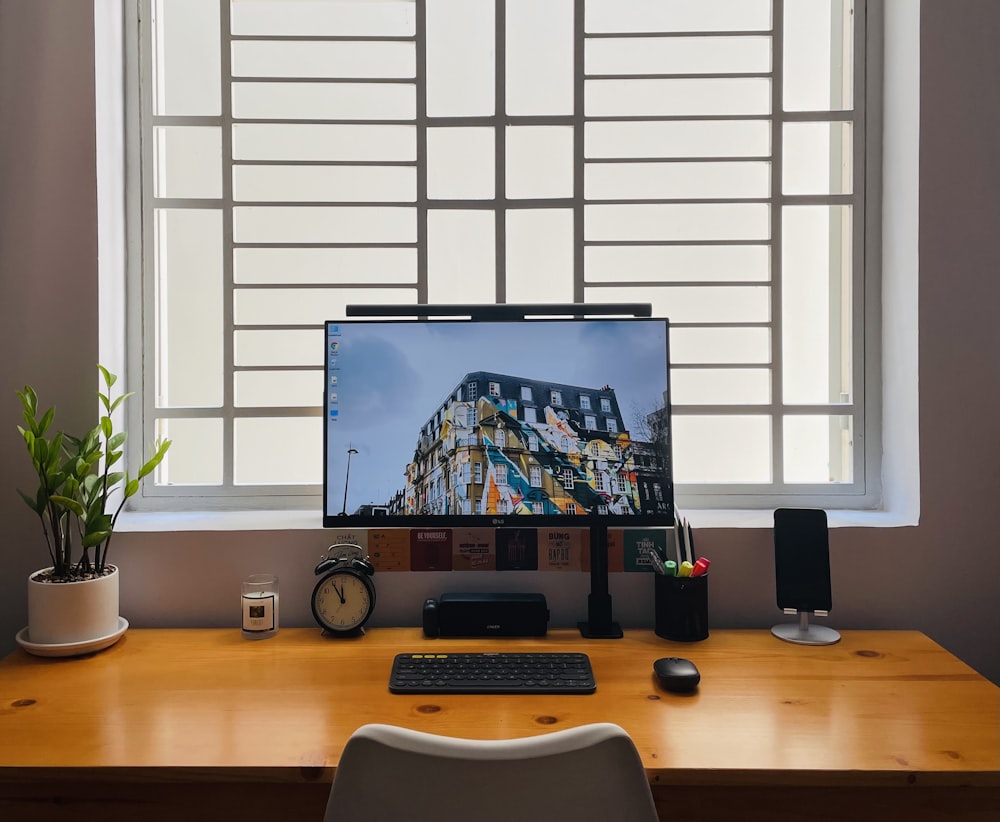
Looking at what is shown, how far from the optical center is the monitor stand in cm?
145

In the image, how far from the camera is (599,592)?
4.82 ft

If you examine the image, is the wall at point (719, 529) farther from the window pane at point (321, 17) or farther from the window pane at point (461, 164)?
the window pane at point (461, 164)

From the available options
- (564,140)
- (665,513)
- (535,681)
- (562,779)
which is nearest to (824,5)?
(564,140)

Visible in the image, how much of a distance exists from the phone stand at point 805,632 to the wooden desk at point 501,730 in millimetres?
83

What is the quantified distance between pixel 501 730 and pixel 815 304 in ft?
4.38

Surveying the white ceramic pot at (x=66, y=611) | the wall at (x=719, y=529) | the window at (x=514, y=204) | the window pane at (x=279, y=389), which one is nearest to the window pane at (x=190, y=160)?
the window at (x=514, y=204)

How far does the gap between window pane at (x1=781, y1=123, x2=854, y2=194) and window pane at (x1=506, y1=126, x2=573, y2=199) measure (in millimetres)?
560

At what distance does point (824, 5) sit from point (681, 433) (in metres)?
1.16

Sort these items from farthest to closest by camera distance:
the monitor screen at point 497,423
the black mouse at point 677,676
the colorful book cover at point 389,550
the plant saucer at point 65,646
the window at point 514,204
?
the window at point 514,204
the colorful book cover at point 389,550
the monitor screen at point 497,423
the plant saucer at point 65,646
the black mouse at point 677,676

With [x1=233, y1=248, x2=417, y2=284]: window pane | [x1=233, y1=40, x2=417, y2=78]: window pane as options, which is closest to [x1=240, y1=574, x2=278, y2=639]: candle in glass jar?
[x1=233, y1=248, x2=417, y2=284]: window pane

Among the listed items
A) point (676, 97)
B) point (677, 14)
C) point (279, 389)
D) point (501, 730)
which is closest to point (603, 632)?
point (501, 730)

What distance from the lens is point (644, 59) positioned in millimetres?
1754

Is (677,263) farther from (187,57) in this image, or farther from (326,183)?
(187,57)

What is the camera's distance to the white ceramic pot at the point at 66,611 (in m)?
1.33
